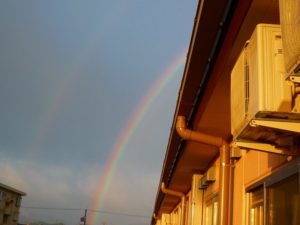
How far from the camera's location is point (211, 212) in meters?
9.42

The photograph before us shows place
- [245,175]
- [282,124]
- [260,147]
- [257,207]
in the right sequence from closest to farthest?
[282,124], [260,147], [257,207], [245,175]

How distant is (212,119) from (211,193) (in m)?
3.08

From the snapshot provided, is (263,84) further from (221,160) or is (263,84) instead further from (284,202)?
(221,160)

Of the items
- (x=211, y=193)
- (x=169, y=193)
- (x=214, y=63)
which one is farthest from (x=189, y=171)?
(x=214, y=63)

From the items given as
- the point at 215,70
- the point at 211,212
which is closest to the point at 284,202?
the point at 215,70

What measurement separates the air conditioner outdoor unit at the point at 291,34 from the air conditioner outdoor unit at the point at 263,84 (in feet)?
1.61

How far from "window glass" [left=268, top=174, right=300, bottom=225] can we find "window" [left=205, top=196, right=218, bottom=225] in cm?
406

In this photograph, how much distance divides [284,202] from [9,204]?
69497 millimetres

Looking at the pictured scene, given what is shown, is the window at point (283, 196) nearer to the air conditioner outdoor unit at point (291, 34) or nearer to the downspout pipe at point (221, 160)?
the downspout pipe at point (221, 160)

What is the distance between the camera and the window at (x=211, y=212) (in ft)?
28.5

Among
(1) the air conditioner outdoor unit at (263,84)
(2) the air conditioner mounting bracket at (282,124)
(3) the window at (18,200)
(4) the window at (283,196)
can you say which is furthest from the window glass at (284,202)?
(3) the window at (18,200)

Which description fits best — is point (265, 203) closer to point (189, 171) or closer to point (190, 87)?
point (190, 87)

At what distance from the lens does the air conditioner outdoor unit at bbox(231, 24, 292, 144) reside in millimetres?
2893

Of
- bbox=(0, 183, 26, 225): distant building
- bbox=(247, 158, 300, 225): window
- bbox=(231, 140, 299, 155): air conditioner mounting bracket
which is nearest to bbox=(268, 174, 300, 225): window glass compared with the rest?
bbox=(247, 158, 300, 225): window
